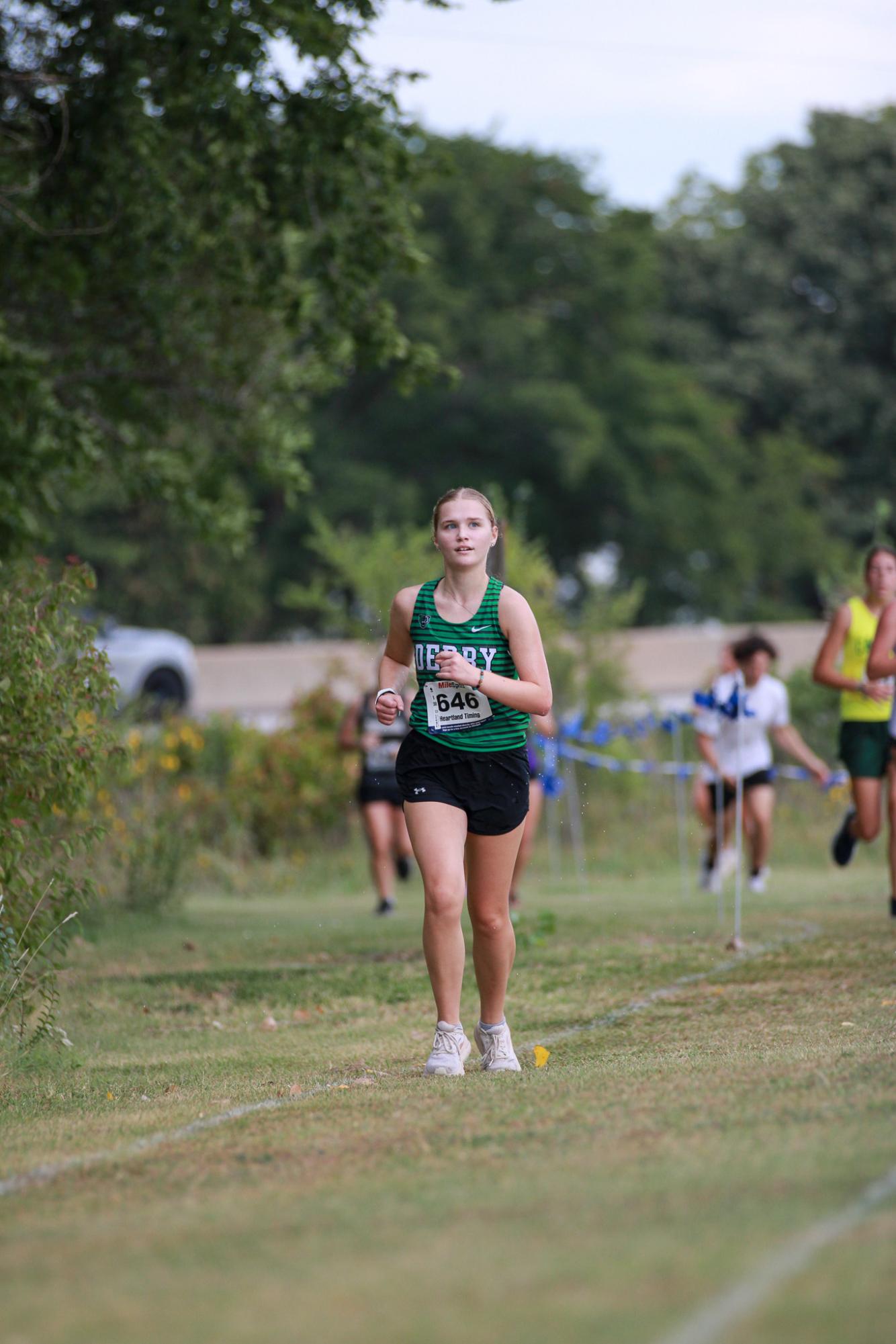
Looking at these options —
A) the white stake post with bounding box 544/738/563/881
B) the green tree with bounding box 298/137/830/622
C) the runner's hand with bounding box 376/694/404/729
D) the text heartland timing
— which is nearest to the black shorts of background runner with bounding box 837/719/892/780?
the text heartland timing

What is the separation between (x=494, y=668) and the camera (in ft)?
19.6

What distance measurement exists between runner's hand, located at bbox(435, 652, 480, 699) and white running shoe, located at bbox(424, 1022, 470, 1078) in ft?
3.90

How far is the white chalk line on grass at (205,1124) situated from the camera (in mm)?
4703

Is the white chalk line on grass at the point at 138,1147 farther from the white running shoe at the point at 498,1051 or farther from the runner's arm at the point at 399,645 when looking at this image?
the runner's arm at the point at 399,645

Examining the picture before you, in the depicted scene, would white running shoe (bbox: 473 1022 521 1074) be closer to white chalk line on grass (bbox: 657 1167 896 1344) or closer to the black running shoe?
white chalk line on grass (bbox: 657 1167 896 1344)

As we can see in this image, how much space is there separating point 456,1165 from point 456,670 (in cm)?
176

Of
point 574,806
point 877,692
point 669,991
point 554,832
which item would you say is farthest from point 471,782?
point 574,806

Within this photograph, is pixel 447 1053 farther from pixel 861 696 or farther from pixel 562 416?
pixel 562 416

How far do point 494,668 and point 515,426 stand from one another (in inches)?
1416

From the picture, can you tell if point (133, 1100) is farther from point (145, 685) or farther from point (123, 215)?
point (145, 685)

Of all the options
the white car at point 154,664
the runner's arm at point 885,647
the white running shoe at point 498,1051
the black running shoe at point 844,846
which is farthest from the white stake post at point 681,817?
the white running shoe at point 498,1051

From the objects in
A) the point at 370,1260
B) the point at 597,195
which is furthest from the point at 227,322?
the point at 597,195

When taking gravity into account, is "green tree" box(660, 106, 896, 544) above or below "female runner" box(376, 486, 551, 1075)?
above

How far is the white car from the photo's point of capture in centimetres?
2319
